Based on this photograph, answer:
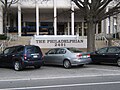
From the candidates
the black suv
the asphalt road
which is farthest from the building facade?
the asphalt road

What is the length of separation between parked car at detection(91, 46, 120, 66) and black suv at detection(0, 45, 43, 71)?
178 inches

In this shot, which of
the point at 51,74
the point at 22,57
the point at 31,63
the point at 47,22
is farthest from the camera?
the point at 47,22

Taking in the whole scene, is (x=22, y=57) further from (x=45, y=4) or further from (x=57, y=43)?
(x=45, y=4)

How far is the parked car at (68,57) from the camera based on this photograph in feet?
50.1

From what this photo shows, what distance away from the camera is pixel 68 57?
15.5 metres

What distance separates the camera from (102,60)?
17109 mm

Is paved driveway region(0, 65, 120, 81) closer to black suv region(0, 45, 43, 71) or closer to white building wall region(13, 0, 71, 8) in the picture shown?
black suv region(0, 45, 43, 71)

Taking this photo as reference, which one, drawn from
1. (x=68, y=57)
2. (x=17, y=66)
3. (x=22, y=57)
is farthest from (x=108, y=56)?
(x=17, y=66)

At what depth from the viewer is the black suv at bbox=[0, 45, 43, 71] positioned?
1455 centimetres

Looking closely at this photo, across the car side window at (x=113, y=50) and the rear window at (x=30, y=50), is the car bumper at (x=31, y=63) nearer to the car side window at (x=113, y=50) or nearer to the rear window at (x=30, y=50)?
the rear window at (x=30, y=50)

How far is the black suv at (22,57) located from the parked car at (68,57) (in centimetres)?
144

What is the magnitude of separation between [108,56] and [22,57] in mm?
6120

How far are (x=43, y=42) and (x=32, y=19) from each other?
56.0ft

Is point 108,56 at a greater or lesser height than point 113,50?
lesser
